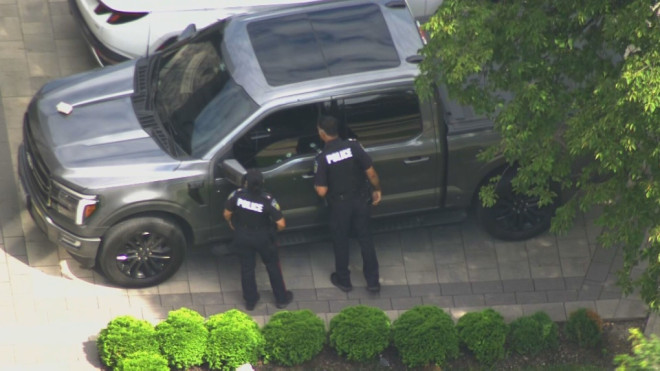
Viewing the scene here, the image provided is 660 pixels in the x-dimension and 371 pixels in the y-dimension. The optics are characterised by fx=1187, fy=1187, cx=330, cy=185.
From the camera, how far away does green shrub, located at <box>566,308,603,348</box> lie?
1198 cm

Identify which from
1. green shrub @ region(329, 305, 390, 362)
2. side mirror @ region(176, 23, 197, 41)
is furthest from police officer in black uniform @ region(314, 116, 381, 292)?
side mirror @ region(176, 23, 197, 41)

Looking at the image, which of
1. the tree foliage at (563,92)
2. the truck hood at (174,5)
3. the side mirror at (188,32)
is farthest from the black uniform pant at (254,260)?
the truck hood at (174,5)

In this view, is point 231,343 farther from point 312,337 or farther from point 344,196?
point 344,196

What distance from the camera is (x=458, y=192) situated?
12.8 meters

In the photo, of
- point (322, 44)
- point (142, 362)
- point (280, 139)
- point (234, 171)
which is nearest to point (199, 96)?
point (280, 139)

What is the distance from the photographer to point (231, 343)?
1132 centimetres

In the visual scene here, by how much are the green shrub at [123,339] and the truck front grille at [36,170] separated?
5.12 feet

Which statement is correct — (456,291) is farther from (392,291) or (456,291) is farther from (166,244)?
(166,244)

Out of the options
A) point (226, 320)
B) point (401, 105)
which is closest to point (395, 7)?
point (401, 105)

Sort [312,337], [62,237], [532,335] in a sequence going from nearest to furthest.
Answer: [312,337] → [532,335] → [62,237]

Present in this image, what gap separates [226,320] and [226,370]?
48 cm

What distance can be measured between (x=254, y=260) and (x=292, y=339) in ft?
3.52

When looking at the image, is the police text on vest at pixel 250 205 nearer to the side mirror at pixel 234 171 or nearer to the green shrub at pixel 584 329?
the side mirror at pixel 234 171

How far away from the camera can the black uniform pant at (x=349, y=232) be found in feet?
39.8
